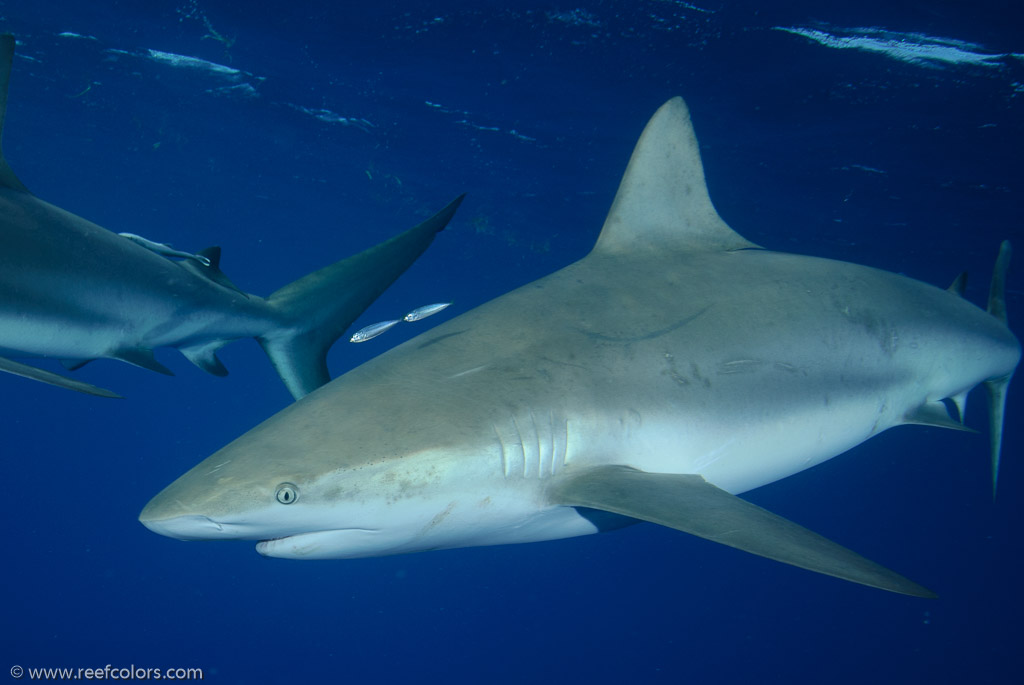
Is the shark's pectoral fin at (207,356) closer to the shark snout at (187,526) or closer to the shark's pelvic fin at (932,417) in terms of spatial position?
the shark snout at (187,526)

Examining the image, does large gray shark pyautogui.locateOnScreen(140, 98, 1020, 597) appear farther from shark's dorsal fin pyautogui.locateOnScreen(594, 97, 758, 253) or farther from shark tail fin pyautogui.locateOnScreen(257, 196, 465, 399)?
shark tail fin pyautogui.locateOnScreen(257, 196, 465, 399)

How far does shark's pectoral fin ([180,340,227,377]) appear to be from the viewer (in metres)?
4.04

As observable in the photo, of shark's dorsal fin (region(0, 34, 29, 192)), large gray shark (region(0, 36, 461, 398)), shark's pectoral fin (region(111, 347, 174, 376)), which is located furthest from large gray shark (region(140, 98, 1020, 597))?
Answer: shark's dorsal fin (region(0, 34, 29, 192))

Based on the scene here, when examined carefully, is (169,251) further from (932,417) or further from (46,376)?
(932,417)

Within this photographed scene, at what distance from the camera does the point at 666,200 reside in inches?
159

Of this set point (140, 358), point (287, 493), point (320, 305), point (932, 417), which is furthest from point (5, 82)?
point (932, 417)

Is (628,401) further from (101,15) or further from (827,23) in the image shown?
(101,15)

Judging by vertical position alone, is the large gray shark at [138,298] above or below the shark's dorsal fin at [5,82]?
below

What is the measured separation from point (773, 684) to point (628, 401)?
37075mm

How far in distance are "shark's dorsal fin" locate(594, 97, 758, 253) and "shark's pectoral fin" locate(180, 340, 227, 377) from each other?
2715 mm

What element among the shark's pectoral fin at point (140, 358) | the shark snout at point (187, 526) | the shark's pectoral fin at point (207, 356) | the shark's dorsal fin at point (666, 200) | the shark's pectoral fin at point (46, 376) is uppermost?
the shark's dorsal fin at point (666, 200)

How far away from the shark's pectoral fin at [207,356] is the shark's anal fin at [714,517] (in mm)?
2729

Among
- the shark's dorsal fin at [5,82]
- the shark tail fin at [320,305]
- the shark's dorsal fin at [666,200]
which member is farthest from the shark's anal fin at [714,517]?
the shark's dorsal fin at [5,82]

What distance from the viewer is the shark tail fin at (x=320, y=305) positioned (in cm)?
421
